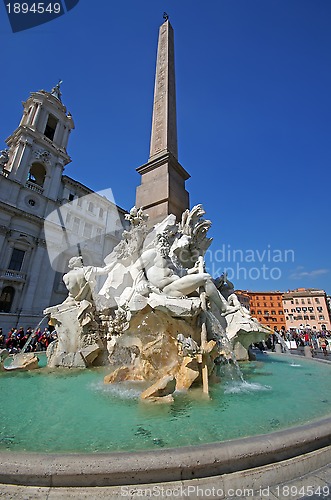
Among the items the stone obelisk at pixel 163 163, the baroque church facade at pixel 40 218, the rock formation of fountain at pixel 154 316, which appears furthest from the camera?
the baroque church facade at pixel 40 218

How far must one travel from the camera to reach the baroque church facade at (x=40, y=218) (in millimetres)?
23562

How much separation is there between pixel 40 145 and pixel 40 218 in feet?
30.3

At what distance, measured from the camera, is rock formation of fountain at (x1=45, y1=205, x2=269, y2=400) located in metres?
4.02

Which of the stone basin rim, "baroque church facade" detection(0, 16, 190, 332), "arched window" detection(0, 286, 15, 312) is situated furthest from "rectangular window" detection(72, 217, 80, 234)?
the stone basin rim

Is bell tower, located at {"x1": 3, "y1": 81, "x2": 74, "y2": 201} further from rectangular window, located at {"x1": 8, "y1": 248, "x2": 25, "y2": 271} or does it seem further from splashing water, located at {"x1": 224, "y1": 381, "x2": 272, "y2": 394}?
splashing water, located at {"x1": 224, "y1": 381, "x2": 272, "y2": 394}

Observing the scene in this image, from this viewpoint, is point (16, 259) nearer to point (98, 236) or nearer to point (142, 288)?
point (98, 236)

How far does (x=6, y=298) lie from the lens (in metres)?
23.5

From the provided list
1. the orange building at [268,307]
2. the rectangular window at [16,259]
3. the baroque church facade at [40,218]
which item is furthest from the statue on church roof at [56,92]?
the orange building at [268,307]

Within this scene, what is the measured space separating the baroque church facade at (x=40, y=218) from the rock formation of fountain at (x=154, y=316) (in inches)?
775

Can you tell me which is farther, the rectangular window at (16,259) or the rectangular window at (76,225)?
the rectangular window at (76,225)

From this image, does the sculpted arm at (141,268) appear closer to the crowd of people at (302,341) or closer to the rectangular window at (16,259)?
the crowd of people at (302,341)

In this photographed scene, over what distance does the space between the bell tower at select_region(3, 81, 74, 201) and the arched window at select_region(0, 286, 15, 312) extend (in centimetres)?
1124

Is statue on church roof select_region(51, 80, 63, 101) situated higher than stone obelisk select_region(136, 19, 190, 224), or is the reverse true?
statue on church roof select_region(51, 80, 63, 101)

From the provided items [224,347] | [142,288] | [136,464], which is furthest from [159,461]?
[224,347]
